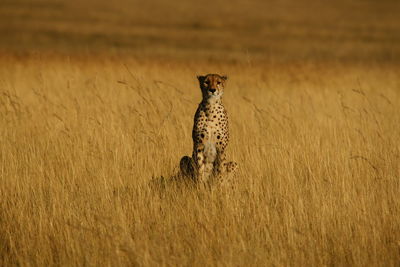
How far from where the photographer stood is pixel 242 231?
3.57 meters

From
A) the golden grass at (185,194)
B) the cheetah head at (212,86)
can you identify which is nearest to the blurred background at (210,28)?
the golden grass at (185,194)

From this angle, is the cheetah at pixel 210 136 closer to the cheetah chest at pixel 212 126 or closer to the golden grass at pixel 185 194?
the cheetah chest at pixel 212 126

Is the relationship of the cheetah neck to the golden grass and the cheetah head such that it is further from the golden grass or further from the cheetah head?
the golden grass

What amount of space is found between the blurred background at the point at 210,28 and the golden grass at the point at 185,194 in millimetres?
12594

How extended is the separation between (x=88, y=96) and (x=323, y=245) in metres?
5.25

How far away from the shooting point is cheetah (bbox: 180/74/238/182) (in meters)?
4.74

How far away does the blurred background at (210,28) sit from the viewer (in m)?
22.5

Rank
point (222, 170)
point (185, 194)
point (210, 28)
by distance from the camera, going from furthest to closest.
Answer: point (210, 28), point (222, 170), point (185, 194)

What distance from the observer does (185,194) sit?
14.1 ft

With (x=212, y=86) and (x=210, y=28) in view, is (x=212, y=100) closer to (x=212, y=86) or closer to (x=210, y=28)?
(x=212, y=86)

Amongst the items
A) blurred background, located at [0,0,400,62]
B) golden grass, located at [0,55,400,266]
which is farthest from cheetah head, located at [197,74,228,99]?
blurred background, located at [0,0,400,62]

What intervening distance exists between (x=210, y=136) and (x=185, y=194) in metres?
0.66

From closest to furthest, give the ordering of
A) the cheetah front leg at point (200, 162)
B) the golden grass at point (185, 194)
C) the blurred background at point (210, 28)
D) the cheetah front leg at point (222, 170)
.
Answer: the golden grass at point (185, 194), the cheetah front leg at point (222, 170), the cheetah front leg at point (200, 162), the blurred background at point (210, 28)

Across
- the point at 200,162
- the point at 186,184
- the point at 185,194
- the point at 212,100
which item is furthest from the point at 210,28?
the point at 185,194
